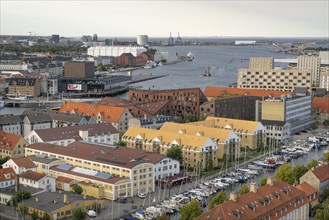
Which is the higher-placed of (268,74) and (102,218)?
(268,74)

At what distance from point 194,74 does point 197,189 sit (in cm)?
3519

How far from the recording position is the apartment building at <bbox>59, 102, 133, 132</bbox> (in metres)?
19.2

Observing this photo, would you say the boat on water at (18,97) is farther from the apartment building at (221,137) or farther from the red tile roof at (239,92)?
the apartment building at (221,137)

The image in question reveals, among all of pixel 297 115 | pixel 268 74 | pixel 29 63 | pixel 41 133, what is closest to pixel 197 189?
pixel 41 133

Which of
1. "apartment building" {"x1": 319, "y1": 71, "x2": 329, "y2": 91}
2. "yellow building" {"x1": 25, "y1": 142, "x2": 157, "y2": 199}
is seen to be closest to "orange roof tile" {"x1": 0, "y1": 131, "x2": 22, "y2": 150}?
"yellow building" {"x1": 25, "y1": 142, "x2": 157, "y2": 199}

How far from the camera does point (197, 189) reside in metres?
12.4

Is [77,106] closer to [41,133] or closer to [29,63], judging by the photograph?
[41,133]

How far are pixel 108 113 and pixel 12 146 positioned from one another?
527 cm

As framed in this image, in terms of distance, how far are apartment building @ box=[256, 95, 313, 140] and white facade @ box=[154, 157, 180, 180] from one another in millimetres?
5927

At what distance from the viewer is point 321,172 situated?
1196 centimetres

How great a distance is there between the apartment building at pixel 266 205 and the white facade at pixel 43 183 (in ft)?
14.7

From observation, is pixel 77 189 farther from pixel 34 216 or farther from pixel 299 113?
pixel 299 113

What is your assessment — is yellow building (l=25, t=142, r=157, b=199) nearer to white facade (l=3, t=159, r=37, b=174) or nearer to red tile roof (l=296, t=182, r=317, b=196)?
white facade (l=3, t=159, r=37, b=174)

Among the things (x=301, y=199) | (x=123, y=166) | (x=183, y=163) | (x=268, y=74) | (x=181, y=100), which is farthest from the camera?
(x=268, y=74)
